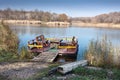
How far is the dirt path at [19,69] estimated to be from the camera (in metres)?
7.01

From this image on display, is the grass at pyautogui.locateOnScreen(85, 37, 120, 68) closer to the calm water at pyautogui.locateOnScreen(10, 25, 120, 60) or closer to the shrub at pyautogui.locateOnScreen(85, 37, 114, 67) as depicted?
the shrub at pyautogui.locateOnScreen(85, 37, 114, 67)

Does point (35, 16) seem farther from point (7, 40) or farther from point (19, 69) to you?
point (19, 69)

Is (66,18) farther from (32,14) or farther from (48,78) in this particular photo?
(48,78)

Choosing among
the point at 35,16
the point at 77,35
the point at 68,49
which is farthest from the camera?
the point at 35,16

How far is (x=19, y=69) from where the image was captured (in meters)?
7.75

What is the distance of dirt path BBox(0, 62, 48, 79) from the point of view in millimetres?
7012

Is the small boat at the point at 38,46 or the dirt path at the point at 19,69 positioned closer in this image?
the dirt path at the point at 19,69

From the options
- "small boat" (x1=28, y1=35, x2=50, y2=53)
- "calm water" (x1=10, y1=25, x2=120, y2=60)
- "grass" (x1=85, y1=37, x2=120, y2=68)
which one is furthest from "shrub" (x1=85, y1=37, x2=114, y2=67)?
"small boat" (x1=28, y1=35, x2=50, y2=53)

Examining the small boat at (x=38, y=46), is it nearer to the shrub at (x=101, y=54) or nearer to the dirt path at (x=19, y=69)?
the shrub at (x=101, y=54)

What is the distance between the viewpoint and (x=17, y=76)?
6895 millimetres

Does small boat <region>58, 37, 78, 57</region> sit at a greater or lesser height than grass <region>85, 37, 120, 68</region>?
lesser

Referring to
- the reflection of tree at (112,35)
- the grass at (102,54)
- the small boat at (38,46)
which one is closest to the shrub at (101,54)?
the grass at (102,54)

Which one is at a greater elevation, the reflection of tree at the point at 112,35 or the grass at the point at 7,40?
the grass at the point at 7,40

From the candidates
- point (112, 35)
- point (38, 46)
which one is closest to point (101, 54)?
point (38, 46)
